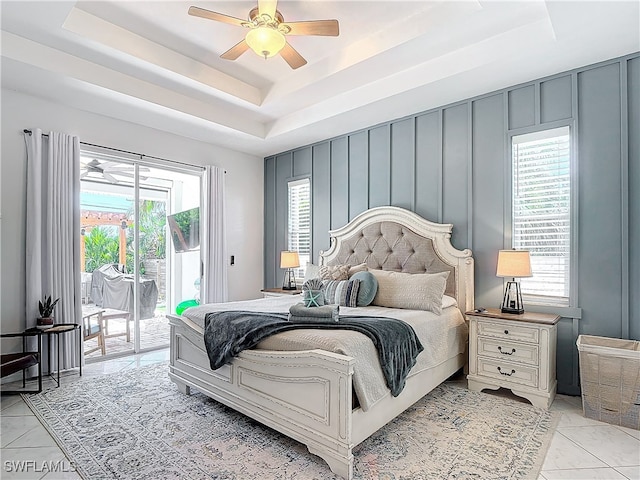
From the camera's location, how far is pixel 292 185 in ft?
18.5

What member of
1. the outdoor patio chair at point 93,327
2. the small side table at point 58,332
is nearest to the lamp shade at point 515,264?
the small side table at point 58,332

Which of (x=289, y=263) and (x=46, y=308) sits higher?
(x=289, y=263)

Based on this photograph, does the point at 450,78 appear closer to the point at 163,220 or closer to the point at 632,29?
the point at 632,29

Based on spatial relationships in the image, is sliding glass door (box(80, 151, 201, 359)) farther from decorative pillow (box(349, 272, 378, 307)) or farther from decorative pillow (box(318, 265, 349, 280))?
decorative pillow (box(349, 272, 378, 307))

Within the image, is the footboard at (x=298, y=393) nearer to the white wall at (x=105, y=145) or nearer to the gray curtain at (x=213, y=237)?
the white wall at (x=105, y=145)

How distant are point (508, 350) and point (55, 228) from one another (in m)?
4.43

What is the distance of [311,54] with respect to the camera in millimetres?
3615

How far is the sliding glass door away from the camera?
166 inches

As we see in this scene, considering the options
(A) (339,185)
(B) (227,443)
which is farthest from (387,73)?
(B) (227,443)

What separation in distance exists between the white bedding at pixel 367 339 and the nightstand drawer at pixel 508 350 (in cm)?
28

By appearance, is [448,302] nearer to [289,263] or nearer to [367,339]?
[367,339]

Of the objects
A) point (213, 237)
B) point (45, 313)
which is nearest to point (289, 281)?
point (213, 237)

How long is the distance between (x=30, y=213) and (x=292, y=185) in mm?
3207

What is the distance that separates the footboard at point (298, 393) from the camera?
6.68ft
